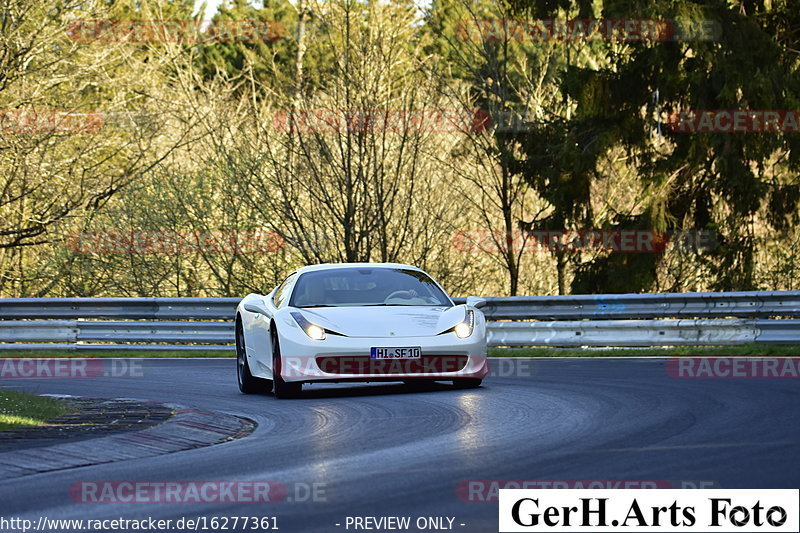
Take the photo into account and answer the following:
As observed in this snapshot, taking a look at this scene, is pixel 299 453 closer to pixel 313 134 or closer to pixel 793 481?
pixel 793 481

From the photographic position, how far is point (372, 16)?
2442 centimetres

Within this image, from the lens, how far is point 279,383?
12.9 metres

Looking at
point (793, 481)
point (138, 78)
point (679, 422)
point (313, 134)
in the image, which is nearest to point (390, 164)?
point (313, 134)

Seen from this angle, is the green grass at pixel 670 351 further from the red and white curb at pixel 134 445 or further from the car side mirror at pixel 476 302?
the red and white curb at pixel 134 445

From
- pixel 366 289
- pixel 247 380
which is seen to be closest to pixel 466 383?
pixel 366 289

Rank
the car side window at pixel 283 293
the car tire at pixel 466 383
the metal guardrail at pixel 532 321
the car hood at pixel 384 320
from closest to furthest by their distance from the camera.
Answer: the car hood at pixel 384 320 → the car tire at pixel 466 383 → the car side window at pixel 283 293 → the metal guardrail at pixel 532 321

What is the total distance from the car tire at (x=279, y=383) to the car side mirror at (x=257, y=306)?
687 millimetres

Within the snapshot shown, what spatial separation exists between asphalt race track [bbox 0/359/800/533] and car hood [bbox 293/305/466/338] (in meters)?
0.60

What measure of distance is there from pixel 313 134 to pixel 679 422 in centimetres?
1500

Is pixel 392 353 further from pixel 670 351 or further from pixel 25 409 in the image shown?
pixel 670 351

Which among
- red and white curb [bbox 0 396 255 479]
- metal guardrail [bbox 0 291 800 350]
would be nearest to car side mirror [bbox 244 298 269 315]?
red and white curb [bbox 0 396 255 479]

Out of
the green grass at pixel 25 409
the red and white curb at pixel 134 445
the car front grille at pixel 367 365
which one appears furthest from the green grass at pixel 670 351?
the red and white curb at pixel 134 445

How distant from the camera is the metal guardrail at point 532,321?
17953 millimetres

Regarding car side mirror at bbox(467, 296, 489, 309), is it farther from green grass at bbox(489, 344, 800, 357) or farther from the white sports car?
green grass at bbox(489, 344, 800, 357)
